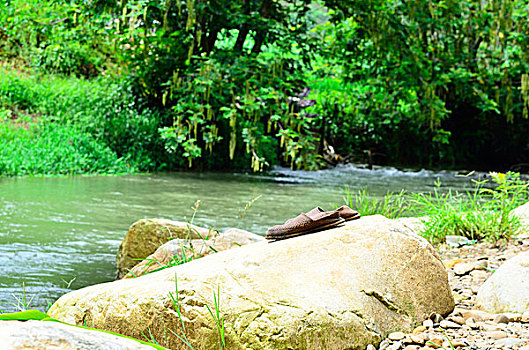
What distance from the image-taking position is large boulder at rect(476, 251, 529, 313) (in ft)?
9.74

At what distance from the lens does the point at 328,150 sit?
1552 centimetres

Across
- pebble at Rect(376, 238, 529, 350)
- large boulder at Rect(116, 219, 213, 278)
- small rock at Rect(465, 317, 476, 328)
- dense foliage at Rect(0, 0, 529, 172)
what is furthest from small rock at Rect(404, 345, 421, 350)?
dense foliage at Rect(0, 0, 529, 172)

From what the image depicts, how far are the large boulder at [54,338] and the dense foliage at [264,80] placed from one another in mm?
8917

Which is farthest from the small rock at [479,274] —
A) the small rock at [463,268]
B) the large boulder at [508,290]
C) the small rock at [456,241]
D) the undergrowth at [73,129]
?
the undergrowth at [73,129]

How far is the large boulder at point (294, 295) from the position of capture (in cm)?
250

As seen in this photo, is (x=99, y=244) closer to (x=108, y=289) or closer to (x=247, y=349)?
(x=108, y=289)

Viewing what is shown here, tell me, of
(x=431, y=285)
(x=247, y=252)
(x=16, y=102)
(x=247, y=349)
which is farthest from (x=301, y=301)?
(x=16, y=102)

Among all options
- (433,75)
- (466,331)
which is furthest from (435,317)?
(433,75)

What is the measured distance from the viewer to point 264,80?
11.4m

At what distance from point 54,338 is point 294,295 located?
1.31 metres

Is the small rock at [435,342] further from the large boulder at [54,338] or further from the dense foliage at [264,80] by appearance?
the dense foliage at [264,80]

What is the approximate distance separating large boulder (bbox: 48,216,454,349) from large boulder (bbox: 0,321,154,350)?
3.28 ft

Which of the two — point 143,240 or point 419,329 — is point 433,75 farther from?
point 419,329

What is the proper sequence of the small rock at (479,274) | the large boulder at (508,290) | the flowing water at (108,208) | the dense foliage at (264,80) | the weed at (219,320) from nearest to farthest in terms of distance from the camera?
the weed at (219,320)
the large boulder at (508,290)
the small rock at (479,274)
the flowing water at (108,208)
the dense foliage at (264,80)
